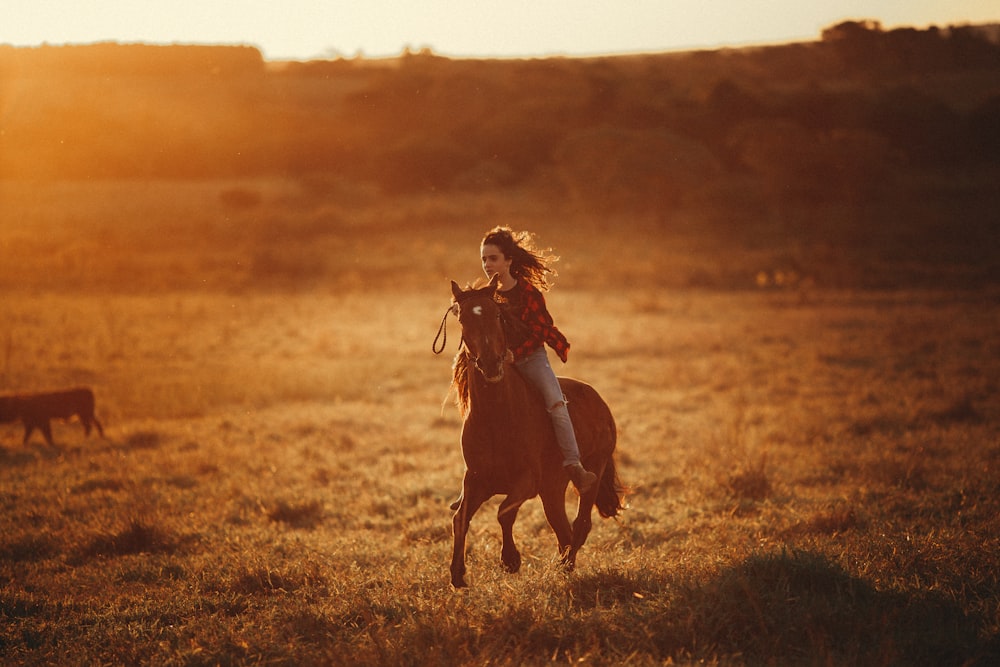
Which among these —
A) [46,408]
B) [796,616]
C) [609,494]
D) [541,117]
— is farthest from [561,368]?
[541,117]

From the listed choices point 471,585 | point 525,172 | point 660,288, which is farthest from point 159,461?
point 525,172

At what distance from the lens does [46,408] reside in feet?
38.2

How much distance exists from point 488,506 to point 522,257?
3709mm

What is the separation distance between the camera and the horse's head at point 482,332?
4.97m

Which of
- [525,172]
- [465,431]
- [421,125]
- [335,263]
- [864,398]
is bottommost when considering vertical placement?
[864,398]

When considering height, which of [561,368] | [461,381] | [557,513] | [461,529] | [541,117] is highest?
[541,117]

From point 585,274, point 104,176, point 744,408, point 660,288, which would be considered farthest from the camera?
point 104,176

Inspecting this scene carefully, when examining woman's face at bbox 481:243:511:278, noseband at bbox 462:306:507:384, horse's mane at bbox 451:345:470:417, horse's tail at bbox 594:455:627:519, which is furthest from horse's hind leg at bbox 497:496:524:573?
woman's face at bbox 481:243:511:278

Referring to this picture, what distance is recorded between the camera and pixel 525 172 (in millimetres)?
61750

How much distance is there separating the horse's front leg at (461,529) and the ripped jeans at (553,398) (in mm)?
795

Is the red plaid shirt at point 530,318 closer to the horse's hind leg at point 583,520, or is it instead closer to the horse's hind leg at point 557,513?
the horse's hind leg at point 557,513

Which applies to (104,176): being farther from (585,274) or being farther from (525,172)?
(585,274)

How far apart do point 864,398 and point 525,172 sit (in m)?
50.6

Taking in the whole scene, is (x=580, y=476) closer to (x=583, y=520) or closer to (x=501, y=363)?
(x=583, y=520)
